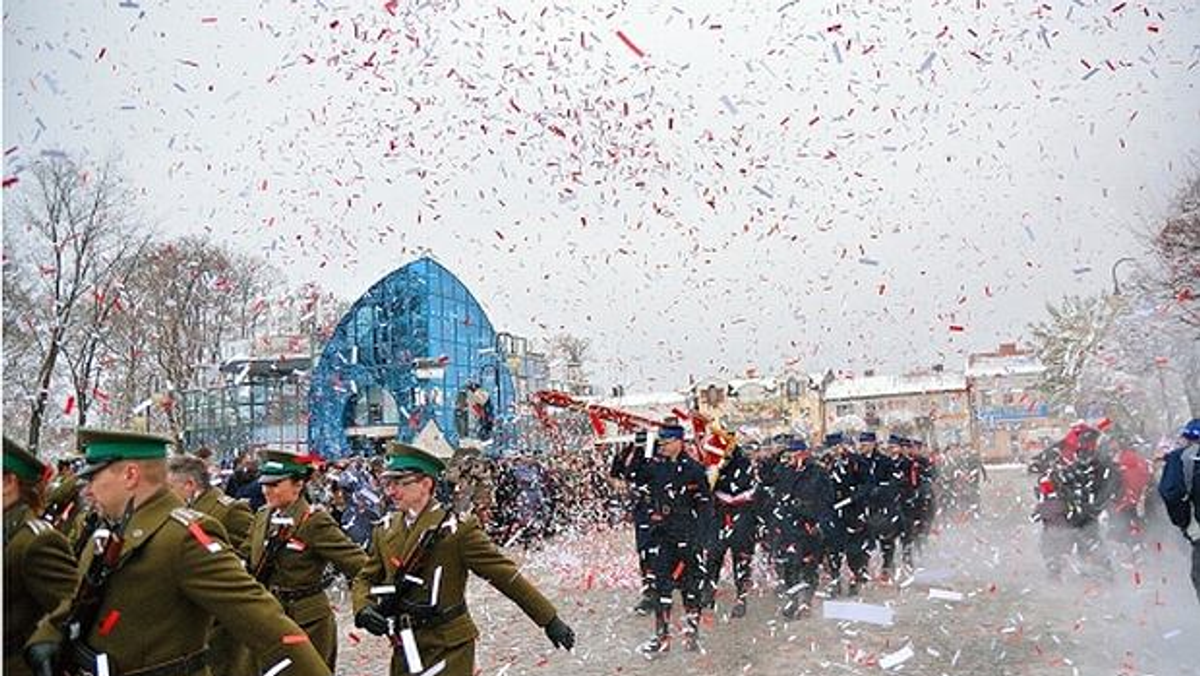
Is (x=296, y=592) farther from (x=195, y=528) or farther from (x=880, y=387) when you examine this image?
(x=880, y=387)

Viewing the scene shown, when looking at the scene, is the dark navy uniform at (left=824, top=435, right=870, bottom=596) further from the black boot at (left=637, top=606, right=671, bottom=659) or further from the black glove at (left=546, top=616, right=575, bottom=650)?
the black glove at (left=546, top=616, right=575, bottom=650)

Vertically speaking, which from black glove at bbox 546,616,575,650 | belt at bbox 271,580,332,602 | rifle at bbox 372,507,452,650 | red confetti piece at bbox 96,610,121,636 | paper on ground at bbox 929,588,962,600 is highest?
red confetti piece at bbox 96,610,121,636

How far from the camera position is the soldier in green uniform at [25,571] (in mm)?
3702

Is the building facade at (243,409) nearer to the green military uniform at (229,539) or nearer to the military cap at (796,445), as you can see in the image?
the military cap at (796,445)

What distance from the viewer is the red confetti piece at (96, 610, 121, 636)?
372 cm

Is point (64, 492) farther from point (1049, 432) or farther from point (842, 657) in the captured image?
point (1049, 432)

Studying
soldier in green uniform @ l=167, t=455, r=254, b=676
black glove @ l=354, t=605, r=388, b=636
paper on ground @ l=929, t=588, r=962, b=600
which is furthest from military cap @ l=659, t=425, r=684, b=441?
black glove @ l=354, t=605, r=388, b=636

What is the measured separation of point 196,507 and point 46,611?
3.01 m

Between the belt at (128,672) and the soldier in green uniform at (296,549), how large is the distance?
90.8 inches

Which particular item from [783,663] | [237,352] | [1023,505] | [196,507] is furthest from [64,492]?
[1023,505]

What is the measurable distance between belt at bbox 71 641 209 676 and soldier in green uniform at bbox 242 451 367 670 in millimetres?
2307

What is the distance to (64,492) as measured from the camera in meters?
6.97

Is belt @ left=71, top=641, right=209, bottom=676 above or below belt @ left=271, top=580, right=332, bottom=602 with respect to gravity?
above

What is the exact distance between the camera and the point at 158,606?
3.76 meters
